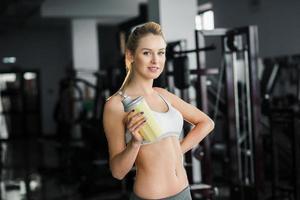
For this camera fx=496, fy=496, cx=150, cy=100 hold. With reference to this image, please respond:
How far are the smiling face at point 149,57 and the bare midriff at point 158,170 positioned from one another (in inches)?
9.1

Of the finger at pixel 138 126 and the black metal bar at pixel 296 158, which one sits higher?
the finger at pixel 138 126

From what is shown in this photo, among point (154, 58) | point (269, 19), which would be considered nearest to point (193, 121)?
point (154, 58)

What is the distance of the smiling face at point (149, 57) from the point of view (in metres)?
1.63

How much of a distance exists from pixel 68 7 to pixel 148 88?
8.18 metres

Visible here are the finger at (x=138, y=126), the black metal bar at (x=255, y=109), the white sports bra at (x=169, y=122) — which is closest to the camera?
the finger at (x=138, y=126)

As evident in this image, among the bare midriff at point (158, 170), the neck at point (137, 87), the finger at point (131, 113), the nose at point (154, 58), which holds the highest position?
the nose at point (154, 58)

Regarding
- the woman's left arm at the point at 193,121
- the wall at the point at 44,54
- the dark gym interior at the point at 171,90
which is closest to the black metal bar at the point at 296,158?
the dark gym interior at the point at 171,90

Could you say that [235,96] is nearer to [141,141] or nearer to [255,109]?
[255,109]

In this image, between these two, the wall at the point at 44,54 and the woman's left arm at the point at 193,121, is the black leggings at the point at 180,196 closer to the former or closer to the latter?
the woman's left arm at the point at 193,121

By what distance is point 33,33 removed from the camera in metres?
13.8

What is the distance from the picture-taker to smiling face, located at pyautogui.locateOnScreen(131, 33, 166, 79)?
1634 millimetres

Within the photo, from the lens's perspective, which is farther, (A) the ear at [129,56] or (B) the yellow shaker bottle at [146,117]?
(A) the ear at [129,56]

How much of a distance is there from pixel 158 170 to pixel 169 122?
0.17 meters

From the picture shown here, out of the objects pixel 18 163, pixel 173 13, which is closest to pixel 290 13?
pixel 173 13
